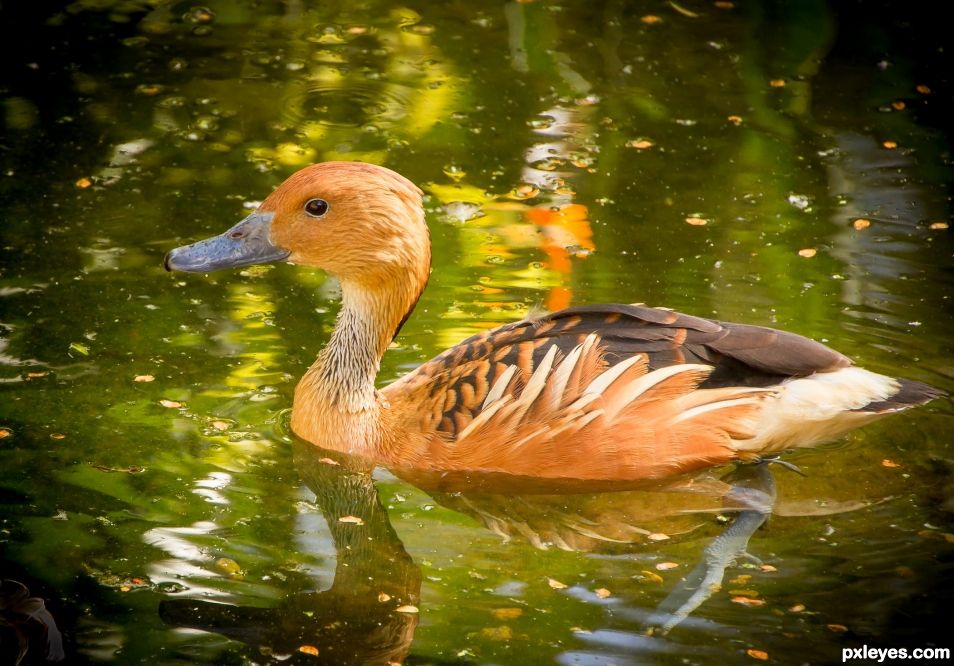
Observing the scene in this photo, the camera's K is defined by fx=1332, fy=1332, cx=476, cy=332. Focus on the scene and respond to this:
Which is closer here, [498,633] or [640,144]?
[498,633]

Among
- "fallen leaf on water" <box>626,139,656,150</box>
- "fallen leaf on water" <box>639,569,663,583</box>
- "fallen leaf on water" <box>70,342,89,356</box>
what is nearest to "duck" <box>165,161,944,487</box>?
"fallen leaf on water" <box>639,569,663,583</box>

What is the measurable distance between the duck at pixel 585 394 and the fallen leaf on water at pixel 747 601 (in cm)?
98

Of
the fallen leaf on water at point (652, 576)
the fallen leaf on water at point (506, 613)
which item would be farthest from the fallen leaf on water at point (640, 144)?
the fallen leaf on water at point (506, 613)

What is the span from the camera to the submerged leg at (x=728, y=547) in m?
4.95

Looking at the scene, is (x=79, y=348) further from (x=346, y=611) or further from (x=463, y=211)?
(x=463, y=211)

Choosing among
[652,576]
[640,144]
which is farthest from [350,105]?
[652,576]

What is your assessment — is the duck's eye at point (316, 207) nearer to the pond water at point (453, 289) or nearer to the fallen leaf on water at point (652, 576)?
the pond water at point (453, 289)

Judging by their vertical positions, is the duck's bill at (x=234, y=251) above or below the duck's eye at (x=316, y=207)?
below

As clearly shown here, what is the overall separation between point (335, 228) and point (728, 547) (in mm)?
2313

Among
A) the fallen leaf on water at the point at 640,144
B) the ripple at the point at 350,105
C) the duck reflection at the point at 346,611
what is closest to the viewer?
the duck reflection at the point at 346,611

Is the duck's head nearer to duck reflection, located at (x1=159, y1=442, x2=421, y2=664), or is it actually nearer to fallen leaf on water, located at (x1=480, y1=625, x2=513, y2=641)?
duck reflection, located at (x1=159, y1=442, x2=421, y2=664)

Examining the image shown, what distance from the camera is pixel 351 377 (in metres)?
6.26

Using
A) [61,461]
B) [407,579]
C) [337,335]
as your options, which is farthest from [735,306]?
[61,461]

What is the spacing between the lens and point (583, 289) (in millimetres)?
7434
